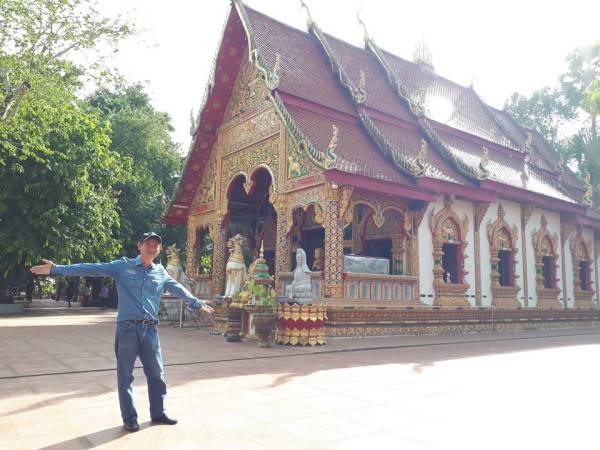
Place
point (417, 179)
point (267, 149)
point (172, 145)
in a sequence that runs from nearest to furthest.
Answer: point (417, 179) → point (267, 149) → point (172, 145)

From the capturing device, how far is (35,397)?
396 centimetres

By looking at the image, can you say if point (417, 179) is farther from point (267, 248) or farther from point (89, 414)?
point (89, 414)

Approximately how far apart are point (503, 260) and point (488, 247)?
4.49ft

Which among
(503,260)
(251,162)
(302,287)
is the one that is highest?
(251,162)

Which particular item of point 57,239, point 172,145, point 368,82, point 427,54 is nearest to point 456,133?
point 368,82

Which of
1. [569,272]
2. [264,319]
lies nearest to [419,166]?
[264,319]

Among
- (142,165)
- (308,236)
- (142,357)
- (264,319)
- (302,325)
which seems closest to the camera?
(142,357)

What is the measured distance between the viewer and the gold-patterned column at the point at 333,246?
9547 millimetres

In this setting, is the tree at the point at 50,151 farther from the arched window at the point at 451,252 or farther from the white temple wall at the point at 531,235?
the white temple wall at the point at 531,235

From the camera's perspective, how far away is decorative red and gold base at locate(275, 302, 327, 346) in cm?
818

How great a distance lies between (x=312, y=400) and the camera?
399 cm

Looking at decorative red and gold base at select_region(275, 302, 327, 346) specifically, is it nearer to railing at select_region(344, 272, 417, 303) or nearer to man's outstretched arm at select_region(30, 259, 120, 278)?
railing at select_region(344, 272, 417, 303)

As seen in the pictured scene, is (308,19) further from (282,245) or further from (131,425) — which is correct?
(131,425)

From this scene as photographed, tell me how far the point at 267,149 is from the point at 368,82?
414 cm
